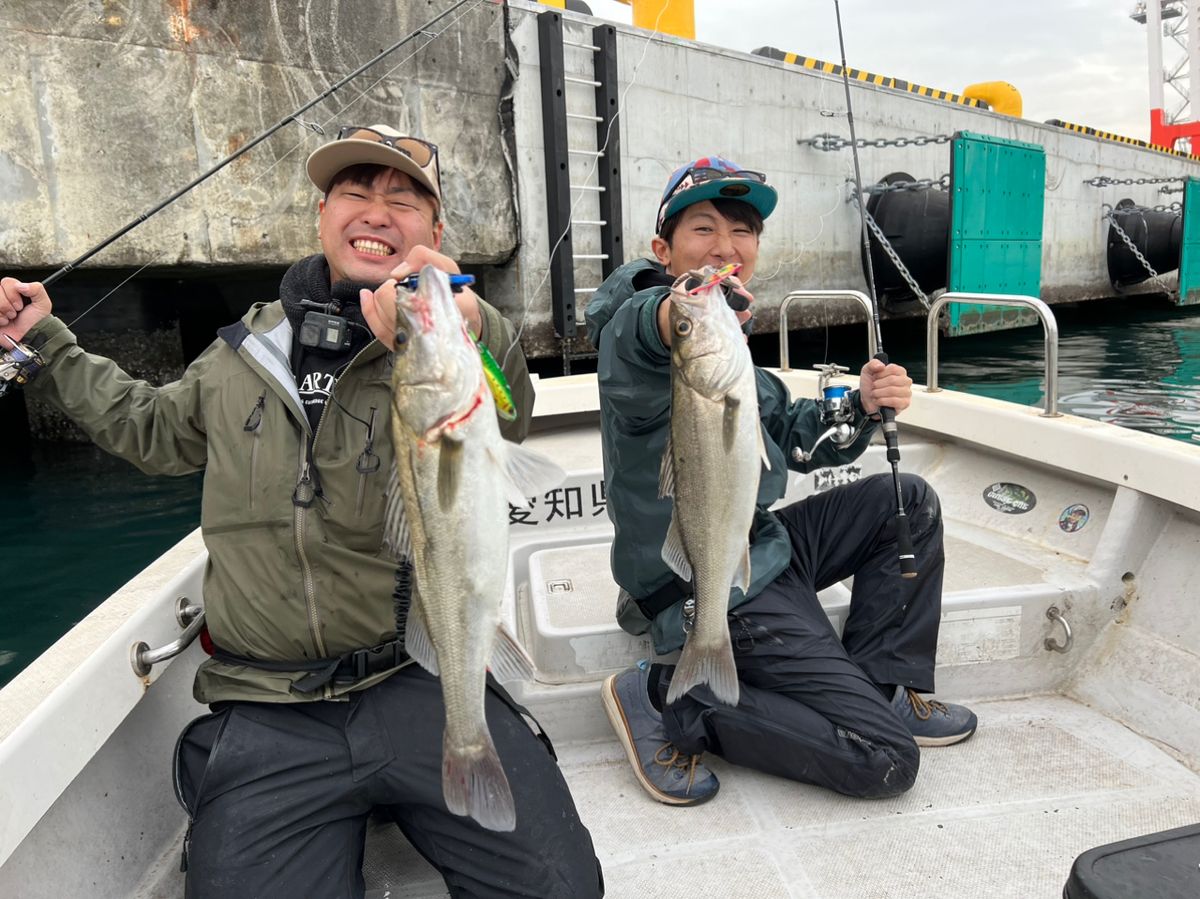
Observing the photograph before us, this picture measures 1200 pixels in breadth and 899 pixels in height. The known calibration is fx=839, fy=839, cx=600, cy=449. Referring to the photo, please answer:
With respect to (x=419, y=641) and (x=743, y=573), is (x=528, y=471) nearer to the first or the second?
(x=419, y=641)

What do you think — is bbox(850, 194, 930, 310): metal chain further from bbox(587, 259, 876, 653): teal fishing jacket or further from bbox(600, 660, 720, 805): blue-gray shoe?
bbox(600, 660, 720, 805): blue-gray shoe

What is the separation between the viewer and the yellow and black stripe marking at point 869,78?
1479cm

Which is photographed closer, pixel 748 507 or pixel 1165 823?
pixel 748 507

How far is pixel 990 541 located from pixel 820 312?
491 inches

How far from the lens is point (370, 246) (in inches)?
96.0

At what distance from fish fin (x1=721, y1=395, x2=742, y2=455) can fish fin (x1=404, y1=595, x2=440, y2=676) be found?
857 mm

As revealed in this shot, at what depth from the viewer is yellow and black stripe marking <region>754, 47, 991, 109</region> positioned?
48.5ft

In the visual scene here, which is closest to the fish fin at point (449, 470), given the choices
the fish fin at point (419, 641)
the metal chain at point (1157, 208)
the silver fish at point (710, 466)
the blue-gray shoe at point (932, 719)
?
the fish fin at point (419, 641)

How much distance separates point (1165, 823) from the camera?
8.50ft

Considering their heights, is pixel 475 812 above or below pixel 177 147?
below

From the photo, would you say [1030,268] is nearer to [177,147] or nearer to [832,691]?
[177,147]

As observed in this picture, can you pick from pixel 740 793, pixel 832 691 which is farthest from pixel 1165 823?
pixel 740 793

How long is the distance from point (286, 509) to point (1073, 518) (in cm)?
371

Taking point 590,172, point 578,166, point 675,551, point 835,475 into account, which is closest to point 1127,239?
point 590,172
